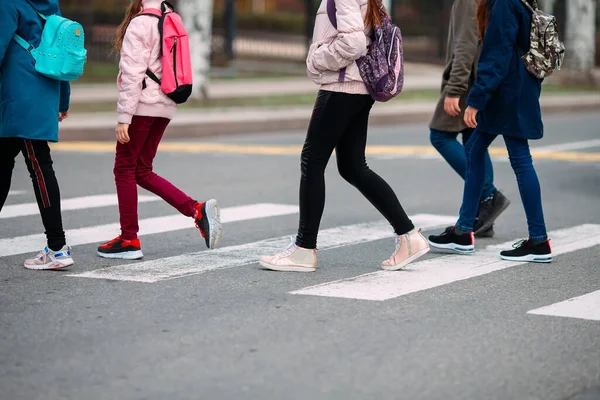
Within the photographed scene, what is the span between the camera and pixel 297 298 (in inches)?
245

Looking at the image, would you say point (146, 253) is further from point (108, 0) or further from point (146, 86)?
point (108, 0)

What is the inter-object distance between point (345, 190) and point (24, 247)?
391 cm

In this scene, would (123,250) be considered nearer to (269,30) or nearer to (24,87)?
(24,87)

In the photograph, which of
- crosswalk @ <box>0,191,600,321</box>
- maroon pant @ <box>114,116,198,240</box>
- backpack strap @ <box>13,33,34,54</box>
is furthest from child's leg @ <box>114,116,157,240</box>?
backpack strap @ <box>13,33,34,54</box>

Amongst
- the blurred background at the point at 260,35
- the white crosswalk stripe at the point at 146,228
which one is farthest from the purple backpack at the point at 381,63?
the blurred background at the point at 260,35

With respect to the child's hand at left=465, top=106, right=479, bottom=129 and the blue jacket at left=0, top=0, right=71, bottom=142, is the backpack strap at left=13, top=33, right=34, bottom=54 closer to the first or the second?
the blue jacket at left=0, top=0, right=71, bottom=142

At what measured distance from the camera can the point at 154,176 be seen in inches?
299

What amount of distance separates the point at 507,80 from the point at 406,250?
1.20 metres

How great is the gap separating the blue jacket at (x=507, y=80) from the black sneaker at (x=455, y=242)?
28.3 inches

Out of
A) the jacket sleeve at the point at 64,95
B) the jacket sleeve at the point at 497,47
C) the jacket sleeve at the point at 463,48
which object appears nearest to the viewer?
the jacket sleeve at the point at 497,47

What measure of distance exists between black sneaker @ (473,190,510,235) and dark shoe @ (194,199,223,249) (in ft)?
6.33

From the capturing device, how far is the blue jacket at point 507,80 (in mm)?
7156

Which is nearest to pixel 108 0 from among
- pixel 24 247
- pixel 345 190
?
pixel 345 190

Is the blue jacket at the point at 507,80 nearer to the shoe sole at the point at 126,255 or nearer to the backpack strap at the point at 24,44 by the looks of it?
the shoe sole at the point at 126,255
